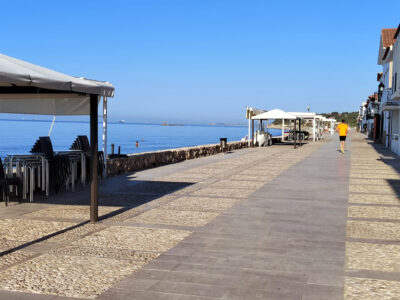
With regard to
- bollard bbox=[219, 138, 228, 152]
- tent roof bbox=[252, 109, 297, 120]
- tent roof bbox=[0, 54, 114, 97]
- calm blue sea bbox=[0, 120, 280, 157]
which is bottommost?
calm blue sea bbox=[0, 120, 280, 157]

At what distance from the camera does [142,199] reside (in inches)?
335

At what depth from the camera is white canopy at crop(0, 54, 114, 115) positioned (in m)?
5.11

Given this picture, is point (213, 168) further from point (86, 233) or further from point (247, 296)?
point (247, 296)

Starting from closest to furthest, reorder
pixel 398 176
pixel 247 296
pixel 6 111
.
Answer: pixel 247 296 < pixel 6 111 < pixel 398 176

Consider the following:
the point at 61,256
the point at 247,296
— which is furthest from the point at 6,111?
the point at 247,296

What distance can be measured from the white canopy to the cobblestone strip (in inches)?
155

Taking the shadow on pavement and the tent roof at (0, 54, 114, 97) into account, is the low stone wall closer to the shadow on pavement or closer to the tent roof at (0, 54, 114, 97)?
the shadow on pavement

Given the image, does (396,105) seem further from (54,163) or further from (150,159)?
(54,163)

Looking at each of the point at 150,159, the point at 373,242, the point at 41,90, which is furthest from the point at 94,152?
the point at 150,159

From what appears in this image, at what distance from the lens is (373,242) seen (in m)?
5.52

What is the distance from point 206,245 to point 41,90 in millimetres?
4780

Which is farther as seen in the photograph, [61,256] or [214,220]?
[214,220]

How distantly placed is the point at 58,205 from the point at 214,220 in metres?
2.87

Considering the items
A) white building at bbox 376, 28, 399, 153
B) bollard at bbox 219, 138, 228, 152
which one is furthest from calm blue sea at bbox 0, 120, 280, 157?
white building at bbox 376, 28, 399, 153
